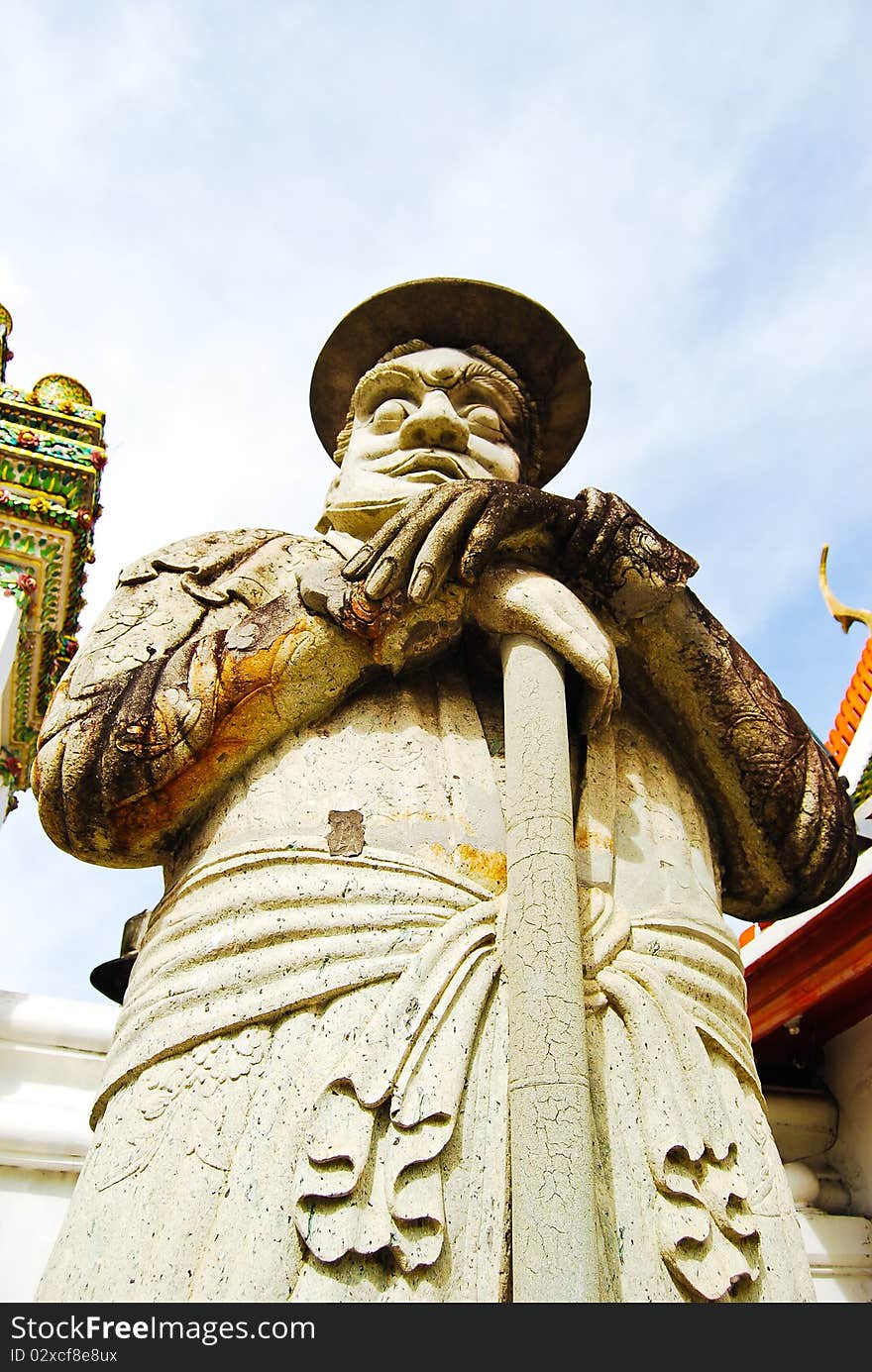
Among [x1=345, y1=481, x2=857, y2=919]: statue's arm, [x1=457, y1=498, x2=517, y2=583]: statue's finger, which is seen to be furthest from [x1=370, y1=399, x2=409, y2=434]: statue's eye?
[x1=457, y1=498, x2=517, y2=583]: statue's finger

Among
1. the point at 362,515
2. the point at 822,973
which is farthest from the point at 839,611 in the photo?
the point at 362,515

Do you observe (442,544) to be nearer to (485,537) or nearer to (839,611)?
(485,537)

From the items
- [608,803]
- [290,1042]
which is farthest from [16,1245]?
[608,803]

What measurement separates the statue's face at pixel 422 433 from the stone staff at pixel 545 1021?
2.82 feet

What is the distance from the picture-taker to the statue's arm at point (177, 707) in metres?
2.19

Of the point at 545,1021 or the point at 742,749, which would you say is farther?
the point at 742,749

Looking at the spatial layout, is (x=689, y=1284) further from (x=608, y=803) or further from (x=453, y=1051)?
(x=608, y=803)

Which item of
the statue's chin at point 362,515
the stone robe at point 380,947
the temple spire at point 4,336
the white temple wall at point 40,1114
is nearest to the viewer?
the stone robe at point 380,947

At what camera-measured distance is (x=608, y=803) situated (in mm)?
2281

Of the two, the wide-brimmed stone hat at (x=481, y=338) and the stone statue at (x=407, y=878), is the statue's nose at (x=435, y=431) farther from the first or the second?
the wide-brimmed stone hat at (x=481, y=338)

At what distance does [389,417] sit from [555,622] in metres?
1.08

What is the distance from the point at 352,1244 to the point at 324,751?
987mm

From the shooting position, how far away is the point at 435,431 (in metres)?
2.94

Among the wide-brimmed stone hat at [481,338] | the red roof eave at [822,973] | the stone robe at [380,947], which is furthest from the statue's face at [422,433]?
the red roof eave at [822,973]
